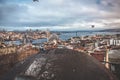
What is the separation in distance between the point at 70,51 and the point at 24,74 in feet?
4.17

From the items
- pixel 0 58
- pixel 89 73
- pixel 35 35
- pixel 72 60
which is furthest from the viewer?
pixel 35 35

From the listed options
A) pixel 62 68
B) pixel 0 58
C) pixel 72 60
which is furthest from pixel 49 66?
pixel 0 58

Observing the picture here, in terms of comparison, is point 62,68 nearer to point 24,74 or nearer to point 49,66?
point 49,66

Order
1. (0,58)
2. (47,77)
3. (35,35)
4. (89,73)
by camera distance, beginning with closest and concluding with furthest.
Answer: (47,77) → (89,73) → (0,58) → (35,35)

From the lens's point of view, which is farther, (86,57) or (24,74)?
(86,57)

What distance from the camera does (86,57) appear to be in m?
5.39

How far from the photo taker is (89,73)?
184 inches

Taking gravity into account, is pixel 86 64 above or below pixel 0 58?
above

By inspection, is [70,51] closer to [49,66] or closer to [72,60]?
[72,60]

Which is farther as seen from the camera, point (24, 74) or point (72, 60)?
point (72, 60)

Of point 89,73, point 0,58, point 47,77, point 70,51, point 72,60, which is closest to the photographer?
point 47,77

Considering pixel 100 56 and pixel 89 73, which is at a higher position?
pixel 89 73

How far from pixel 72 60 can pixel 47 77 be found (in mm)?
814

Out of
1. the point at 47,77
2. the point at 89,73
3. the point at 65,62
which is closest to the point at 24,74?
the point at 47,77
